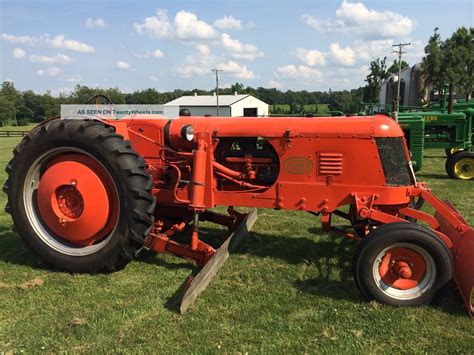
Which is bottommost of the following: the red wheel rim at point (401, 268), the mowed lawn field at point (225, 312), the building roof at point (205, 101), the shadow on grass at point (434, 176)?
the mowed lawn field at point (225, 312)

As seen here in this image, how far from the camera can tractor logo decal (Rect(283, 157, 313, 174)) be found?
425 cm

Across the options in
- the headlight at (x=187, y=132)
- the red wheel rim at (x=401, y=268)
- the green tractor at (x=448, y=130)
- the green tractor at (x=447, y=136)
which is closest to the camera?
the red wheel rim at (x=401, y=268)

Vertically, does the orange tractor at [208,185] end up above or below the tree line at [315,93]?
below

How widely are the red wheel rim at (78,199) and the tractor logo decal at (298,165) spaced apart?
1.77 meters

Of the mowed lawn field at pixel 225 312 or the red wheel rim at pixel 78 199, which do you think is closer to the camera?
the mowed lawn field at pixel 225 312

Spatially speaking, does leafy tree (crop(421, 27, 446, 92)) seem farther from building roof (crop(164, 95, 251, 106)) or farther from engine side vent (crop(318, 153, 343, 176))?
engine side vent (crop(318, 153, 343, 176))

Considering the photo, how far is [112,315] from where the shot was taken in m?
3.57

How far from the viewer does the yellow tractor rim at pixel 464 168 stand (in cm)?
1023

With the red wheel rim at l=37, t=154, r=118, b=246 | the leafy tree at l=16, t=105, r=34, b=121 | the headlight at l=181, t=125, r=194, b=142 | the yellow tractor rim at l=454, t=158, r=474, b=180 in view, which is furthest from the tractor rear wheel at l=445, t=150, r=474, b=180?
the leafy tree at l=16, t=105, r=34, b=121

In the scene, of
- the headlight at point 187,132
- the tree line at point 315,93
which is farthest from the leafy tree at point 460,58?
the headlight at point 187,132

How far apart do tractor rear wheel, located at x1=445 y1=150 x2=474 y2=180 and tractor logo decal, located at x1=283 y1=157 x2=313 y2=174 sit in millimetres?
7491

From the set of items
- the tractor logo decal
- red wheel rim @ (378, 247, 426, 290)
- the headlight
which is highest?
the headlight

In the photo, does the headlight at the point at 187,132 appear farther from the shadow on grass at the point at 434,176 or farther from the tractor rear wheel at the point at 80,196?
the shadow on grass at the point at 434,176

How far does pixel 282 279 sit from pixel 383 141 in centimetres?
168
